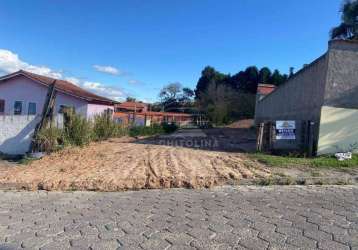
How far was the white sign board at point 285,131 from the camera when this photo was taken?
1264cm

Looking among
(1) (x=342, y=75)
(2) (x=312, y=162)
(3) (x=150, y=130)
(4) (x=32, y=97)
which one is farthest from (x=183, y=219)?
(4) (x=32, y=97)

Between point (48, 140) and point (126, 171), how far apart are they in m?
4.78

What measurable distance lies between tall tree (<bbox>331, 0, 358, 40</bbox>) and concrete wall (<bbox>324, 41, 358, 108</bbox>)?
2143 cm

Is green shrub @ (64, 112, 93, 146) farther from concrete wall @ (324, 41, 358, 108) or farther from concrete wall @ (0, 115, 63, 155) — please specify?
concrete wall @ (324, 41, 358, 108)

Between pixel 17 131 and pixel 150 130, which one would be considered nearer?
pixel 17 131

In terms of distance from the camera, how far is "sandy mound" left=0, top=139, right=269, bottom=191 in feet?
23.9

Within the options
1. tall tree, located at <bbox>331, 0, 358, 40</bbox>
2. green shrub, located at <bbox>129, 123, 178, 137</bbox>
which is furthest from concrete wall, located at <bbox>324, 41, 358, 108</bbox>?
tall tree, located at <bbox>331, 0, 358, 40</bbox>

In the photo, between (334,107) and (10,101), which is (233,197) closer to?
(334,107)

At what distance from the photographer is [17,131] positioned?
512 inches

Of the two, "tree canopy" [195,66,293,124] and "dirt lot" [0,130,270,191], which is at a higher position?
"tree canopy" [195,66,293,124]

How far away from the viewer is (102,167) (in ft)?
30.3

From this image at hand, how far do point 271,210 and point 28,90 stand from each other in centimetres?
2209

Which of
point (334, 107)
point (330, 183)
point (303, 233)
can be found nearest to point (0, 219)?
point (303, 233)

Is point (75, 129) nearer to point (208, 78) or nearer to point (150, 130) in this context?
point (150, 130)
